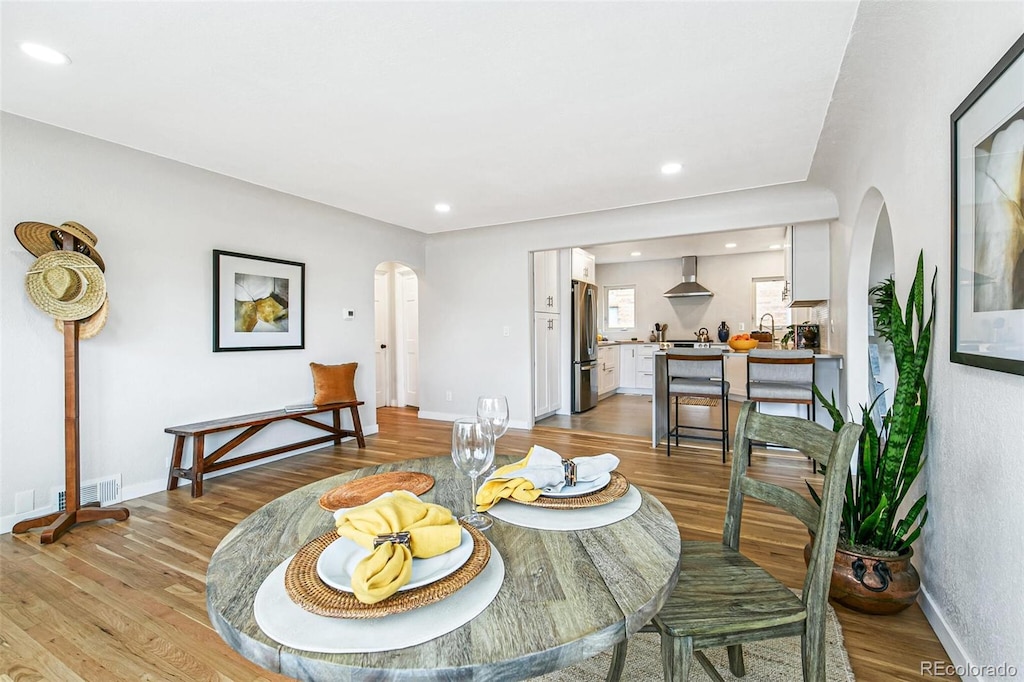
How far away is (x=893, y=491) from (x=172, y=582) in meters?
3.13

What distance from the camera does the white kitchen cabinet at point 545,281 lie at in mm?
6055

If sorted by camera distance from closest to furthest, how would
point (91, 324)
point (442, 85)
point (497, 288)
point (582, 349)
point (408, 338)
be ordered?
point (442, 85), point (91, 324), point (497, 288), point (582, 349), point (408, 338)

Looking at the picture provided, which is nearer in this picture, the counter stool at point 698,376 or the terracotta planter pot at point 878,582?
the terracotta planter pot at point 878,582

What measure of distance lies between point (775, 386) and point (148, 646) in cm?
444

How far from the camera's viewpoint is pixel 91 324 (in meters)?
2.95

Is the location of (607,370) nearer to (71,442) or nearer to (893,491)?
(893,491)

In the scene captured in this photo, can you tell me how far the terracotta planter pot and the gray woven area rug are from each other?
0.18 meters

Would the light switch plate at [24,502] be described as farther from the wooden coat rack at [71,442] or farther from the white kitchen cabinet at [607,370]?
the white kitchen cabinet at [607,370]

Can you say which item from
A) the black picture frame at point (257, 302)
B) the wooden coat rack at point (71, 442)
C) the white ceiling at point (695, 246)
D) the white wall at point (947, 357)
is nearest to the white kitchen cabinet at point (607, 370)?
the white ceiling at point (695, 246)

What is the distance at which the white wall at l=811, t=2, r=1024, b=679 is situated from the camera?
4.26ft

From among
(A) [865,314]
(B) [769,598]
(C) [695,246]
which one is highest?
(C) [695,246]

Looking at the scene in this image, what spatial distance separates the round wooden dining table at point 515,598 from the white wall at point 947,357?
3.33 ft

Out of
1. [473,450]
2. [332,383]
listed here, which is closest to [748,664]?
[473,450]

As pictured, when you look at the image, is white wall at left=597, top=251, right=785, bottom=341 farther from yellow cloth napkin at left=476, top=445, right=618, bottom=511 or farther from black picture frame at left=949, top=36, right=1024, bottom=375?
yellow cloth napkin at left=476, top=445, right=618, bottom=511
